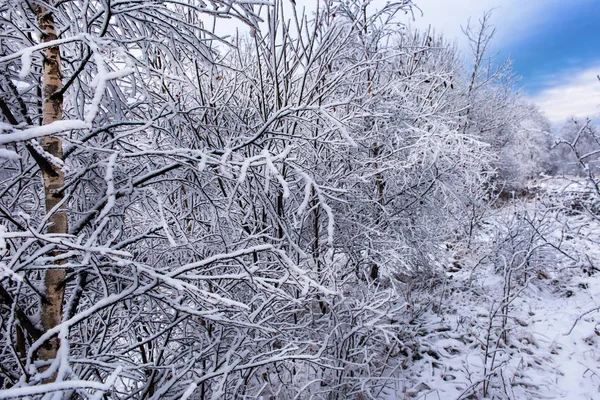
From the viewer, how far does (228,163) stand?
145 cm

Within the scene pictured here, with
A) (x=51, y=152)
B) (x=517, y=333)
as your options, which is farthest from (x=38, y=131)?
(x=517, y=333)

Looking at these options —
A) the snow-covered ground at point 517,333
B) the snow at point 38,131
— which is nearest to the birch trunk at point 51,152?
the snow at point 38,131

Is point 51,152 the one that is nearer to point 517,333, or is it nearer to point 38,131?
point 38,131

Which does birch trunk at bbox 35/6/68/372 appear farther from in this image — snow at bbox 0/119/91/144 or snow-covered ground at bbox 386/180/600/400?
snow-covered ground at bbox 386/180/600/400

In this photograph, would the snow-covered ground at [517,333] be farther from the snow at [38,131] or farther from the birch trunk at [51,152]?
the snow at [38,131]

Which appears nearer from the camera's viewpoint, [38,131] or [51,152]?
[38,131]

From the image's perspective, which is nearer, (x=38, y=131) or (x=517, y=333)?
(x=38, y=131)

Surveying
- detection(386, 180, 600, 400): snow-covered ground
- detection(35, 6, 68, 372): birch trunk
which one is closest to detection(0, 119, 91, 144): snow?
detection(35, 6, 68, 372): birch trunk

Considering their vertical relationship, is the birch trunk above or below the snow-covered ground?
above

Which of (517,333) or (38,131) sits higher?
(38,131)

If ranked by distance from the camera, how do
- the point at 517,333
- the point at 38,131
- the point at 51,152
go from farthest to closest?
the point at 517,333 < the point at 51,152 < the point at 38,131

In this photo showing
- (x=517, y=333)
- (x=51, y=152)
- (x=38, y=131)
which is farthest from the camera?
(x=517, y=333)

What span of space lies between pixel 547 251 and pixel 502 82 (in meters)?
12.7

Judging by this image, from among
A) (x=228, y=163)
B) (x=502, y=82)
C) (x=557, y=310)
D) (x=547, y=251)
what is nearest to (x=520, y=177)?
(x=502, y=82)
